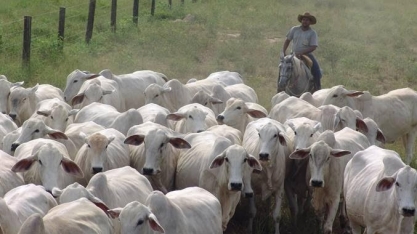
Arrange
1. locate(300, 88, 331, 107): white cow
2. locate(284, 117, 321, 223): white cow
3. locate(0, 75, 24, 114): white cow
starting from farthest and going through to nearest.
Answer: locate(300, 88, 331, 107): white cow
locate(0, 75, 24, 114): white cow
locate(284, 117, 321, 223): white cow

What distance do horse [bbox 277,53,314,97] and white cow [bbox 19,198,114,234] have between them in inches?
309

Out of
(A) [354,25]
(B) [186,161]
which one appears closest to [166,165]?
(B) [186,161]

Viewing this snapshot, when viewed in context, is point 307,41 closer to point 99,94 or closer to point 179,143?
Result: point 99,94

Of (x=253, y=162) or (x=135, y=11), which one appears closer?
(x=253, y=162)

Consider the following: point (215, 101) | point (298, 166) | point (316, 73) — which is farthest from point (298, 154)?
point (316, 73)

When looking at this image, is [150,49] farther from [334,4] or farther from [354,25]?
[334,4]

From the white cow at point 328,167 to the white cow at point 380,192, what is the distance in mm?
289

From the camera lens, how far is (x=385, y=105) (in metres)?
12.9

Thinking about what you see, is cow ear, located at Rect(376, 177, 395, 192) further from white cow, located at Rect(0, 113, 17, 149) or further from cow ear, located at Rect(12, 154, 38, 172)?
white cow, located at Rect(0, 113, 17, 149)

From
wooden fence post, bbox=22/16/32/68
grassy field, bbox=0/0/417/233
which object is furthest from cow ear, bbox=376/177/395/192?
wooden fence post, bbox=22/16/32/68

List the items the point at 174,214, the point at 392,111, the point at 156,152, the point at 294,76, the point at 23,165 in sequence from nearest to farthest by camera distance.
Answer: the point at 174,214
the point at 23,165
the point at 156,152
the point at 392,111
the point at 294,76

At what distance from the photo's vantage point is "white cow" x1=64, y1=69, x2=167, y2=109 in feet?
41.3

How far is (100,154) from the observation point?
852 cm

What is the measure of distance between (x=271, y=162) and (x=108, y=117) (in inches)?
91.6
